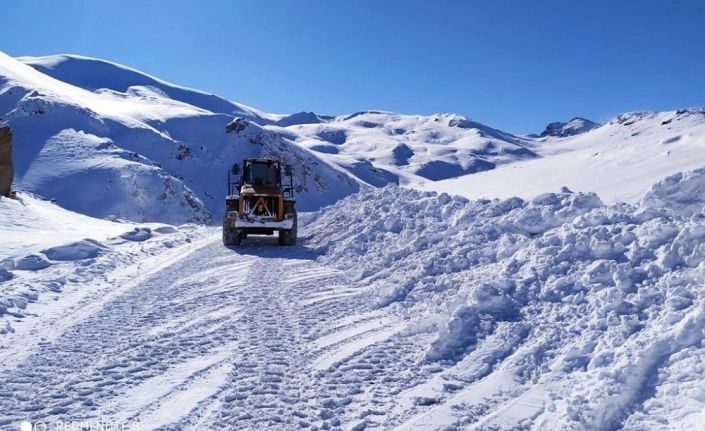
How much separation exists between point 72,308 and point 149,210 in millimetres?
42153

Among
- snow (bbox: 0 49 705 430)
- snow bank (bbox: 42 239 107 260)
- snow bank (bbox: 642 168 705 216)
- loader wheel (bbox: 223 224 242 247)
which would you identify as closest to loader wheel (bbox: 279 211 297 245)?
loader wheel (bbox: 223 224 242 247)

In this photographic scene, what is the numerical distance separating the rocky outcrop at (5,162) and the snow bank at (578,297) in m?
23.6

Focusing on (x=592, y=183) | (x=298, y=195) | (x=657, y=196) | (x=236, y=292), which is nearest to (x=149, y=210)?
(x=298, y=195)

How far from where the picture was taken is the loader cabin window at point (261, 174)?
17.7m

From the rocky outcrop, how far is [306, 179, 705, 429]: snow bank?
23568 millimetres

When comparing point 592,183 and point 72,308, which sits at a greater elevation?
point 592,183

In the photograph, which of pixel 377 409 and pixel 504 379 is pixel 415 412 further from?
pixel 504 379

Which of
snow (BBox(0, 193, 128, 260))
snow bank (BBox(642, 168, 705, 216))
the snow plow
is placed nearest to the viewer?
snow bank (BBox(642, 168, 705, 216))

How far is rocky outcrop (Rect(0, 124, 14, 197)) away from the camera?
26922 millimetres

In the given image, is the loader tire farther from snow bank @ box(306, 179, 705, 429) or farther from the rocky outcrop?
the rocky outcrop

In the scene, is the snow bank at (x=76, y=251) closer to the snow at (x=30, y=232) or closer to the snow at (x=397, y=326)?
the snow at (x=397, y=326)

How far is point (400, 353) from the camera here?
227 inches

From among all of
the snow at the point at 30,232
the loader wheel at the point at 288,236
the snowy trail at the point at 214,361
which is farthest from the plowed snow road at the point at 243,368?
the loader wheel at the point at 288,236

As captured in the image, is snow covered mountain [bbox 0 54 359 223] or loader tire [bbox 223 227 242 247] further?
snow covered mountain [bbox 0 54 359 223]
